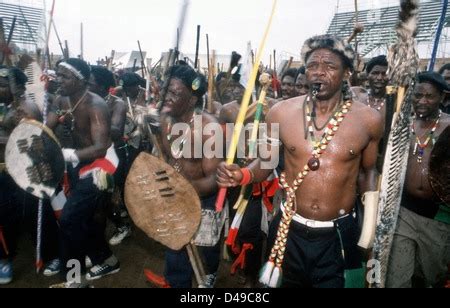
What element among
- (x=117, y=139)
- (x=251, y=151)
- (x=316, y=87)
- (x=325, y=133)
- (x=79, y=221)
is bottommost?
(x=79, y=221)

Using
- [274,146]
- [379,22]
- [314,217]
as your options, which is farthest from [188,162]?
[379,22]

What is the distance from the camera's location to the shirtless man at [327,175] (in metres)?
2.46

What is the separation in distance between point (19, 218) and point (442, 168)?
171 inches

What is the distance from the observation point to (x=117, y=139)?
16.9ft

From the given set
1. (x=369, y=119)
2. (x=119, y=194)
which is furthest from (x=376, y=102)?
(x=119, y=194)

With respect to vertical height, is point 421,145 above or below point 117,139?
above

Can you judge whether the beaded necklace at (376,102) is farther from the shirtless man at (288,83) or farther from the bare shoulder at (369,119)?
the bare shoulder at (369,119)

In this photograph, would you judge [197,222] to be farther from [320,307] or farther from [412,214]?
[412,214]

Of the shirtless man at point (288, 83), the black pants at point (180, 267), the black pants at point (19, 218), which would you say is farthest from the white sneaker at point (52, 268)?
the shirtless man at point (288, 83)

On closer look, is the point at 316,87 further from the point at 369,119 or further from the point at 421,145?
the point at 421,145

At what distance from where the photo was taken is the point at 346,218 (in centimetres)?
249

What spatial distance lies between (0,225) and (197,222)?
8.31ft

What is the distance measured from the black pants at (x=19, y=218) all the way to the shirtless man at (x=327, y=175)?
2.94 metres

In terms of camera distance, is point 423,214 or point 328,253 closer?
point 328,253
